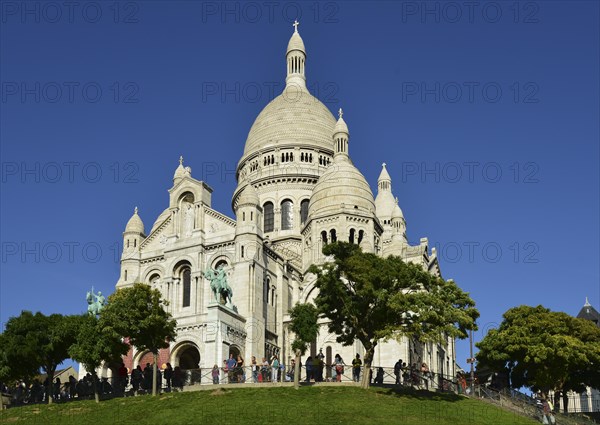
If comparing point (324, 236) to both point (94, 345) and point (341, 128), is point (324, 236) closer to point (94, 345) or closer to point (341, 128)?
point (341, 128)

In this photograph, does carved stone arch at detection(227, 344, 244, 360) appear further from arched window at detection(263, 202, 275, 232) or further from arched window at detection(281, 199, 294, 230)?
arched window at detection(263, 202, 275, 232)

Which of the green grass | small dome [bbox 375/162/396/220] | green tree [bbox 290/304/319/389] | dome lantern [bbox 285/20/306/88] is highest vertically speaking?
dome lantern [bbox 285/20/306/88]

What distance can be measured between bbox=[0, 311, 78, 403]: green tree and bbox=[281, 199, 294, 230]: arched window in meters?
39.7

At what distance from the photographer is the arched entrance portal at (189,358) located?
6775cm

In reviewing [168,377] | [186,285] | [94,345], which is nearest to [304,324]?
[168,377]

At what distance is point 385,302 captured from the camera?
4719 cm

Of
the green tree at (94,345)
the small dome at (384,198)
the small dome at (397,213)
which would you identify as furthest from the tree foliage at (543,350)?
the small dome at (384,198)

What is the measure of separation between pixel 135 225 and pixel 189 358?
14817 mm

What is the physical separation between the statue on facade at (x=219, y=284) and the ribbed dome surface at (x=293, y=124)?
3374cm

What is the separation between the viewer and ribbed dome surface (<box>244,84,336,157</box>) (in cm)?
9394

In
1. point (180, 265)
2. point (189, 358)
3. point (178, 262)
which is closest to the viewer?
point (189, 358)

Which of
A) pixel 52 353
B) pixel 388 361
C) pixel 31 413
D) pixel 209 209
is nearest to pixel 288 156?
pixel 209 209

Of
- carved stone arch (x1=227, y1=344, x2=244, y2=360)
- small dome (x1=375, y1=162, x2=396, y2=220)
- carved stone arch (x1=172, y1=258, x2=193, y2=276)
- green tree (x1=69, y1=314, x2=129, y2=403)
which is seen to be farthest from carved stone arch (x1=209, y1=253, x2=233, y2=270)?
small dome (x1=375, y1=162, x2=396, y2=220)

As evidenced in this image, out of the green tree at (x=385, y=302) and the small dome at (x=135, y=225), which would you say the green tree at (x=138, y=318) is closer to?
the green tree at (x=385, y=302)
